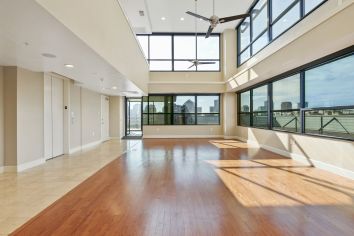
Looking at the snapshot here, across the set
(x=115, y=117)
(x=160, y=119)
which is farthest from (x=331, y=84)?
(x=115, y=117)

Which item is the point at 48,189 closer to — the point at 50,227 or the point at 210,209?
the point at 50,227

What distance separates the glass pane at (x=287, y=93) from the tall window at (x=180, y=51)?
16.4 feet

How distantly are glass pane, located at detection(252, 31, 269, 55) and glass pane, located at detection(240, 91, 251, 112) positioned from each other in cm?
187

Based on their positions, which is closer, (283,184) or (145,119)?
(283,184)

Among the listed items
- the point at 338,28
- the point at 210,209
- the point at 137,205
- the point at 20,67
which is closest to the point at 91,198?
the point at 137,205

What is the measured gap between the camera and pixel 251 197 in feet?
11.0

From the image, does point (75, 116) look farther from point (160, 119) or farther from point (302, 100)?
point (302, 100)

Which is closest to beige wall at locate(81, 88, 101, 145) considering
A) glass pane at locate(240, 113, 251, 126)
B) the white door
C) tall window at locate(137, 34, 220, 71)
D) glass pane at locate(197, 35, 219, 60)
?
the white door

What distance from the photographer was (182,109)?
12.2 meters

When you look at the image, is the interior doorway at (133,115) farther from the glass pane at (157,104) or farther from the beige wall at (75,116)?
the beige wall at (75,116)

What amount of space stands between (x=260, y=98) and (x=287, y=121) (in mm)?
2166

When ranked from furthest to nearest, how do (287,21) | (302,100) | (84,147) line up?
(84,147) → (287,21) → (302,100)

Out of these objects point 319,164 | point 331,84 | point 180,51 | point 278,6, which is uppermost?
point 180,51

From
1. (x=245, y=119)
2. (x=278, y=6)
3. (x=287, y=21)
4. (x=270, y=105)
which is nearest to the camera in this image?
(x=287, y=21)
